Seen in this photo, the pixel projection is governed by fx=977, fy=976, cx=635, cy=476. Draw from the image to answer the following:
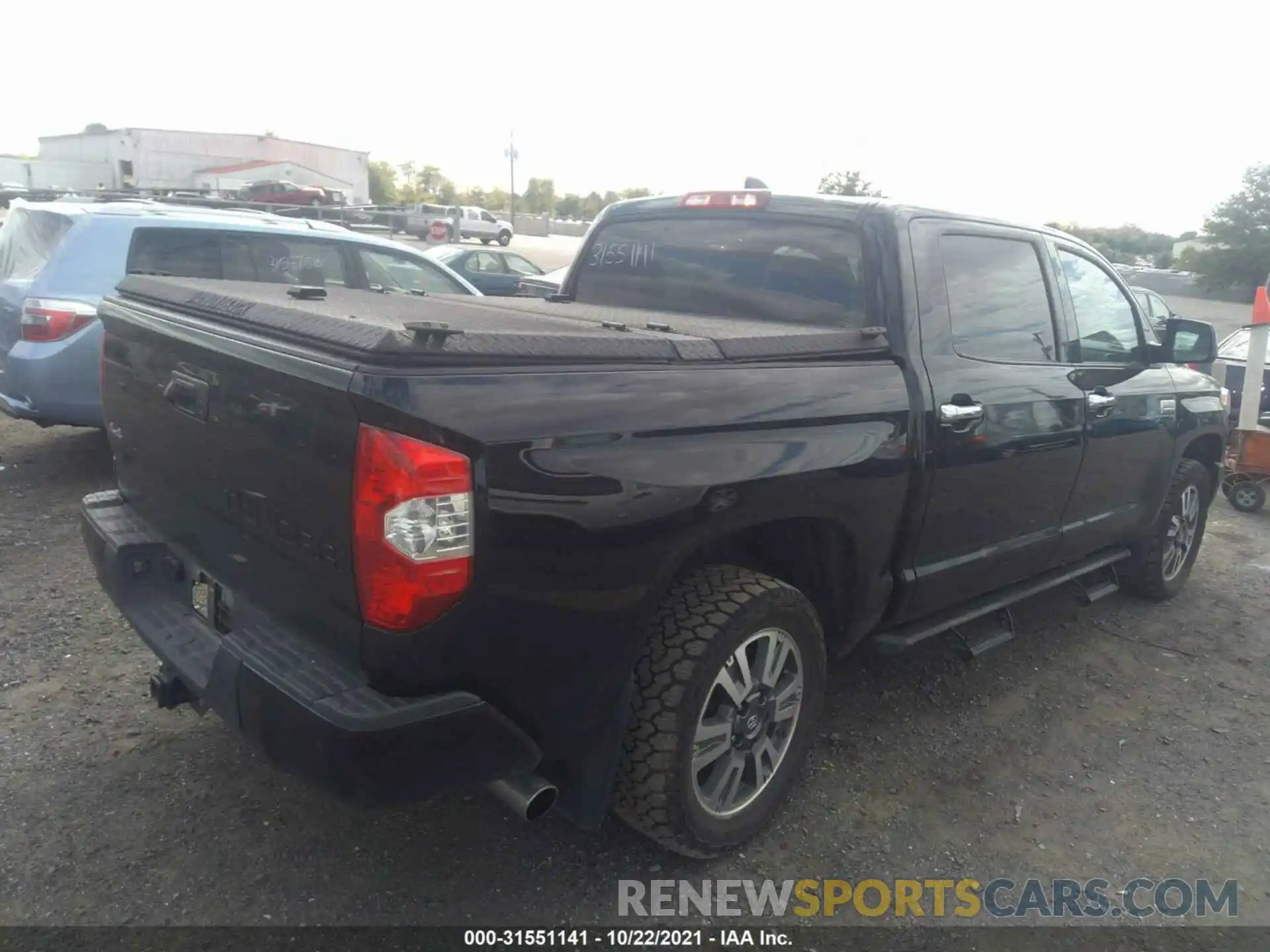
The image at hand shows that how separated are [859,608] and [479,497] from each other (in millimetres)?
1596

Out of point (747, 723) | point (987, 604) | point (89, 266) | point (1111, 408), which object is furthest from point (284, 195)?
point (747, 723)

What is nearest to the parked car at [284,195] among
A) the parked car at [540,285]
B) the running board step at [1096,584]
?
the parked car at [540,285]

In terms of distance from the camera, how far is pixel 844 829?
306cm

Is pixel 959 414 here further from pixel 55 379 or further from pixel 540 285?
pixel 540 285

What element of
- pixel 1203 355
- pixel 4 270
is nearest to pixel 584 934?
pixel 1203 355

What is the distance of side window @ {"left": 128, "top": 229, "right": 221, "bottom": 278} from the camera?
19.5 ft

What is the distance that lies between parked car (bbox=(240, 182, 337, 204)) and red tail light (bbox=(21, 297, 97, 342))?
21.4 m

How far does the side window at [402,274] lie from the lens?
693 cm

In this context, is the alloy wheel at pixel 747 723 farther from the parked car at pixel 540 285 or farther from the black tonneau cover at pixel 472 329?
the parked car at pixel 540 285

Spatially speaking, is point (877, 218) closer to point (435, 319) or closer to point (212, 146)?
point (435, 319)

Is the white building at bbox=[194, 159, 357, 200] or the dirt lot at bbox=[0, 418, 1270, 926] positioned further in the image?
the white building at bbox=[194, 159, 357, 200]

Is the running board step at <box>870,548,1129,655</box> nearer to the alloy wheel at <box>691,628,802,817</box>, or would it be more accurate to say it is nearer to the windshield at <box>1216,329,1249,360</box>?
the alloy wheel at <box>691,628,802,817</box>

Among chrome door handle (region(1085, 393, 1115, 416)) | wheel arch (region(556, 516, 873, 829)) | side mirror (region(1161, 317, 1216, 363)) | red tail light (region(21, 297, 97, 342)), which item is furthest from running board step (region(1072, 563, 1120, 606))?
red tail light (region(21, 297, 97, 342))

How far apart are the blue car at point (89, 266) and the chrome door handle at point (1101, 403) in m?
3.57
